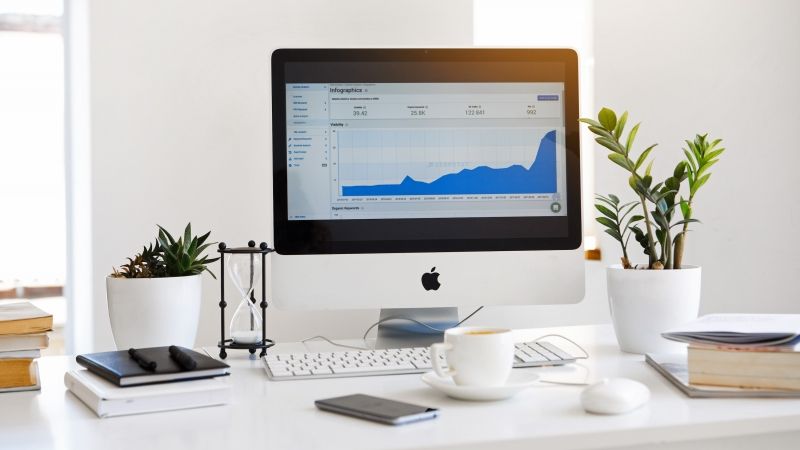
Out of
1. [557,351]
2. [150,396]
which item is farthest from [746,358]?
[150,396]

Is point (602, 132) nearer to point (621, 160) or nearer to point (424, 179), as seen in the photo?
point (621, 160)

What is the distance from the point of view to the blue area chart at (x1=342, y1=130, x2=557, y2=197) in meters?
1.55

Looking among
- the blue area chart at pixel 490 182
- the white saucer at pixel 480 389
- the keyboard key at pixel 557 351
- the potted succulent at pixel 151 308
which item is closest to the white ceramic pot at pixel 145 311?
the potted succulent at pixel 151 308

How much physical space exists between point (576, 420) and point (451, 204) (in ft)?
2.15

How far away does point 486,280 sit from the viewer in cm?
156

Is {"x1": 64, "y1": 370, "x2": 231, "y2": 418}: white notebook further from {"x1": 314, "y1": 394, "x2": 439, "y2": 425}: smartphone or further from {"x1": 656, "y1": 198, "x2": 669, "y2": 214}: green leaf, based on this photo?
{"x1": 656, "y1": 198, "x2": 669, "y2": 214}: green leaf

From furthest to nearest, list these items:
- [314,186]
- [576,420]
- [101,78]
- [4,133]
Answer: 1. [4,133]
2. [101,78]
3. [314,186]
4. [576,420]

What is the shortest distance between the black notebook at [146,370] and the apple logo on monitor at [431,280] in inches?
20.0

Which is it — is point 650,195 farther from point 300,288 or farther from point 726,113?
point 726,113

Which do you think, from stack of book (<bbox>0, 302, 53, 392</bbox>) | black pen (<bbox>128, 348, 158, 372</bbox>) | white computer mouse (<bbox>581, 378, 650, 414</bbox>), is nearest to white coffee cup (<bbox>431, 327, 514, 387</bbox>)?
white computer mouse (<bbox>581, 378, 650, 414</bbox>)

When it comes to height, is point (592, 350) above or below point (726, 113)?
below

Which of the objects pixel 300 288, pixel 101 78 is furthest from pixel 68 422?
pixel 101 78

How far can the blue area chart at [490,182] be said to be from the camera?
1552 mm

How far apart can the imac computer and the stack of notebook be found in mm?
424
